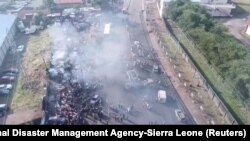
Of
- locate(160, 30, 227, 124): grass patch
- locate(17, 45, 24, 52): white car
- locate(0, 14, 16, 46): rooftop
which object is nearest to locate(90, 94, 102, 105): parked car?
locate(160, 30, 227, 124): grass patch

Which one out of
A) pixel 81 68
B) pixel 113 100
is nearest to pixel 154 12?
pixel 81 68

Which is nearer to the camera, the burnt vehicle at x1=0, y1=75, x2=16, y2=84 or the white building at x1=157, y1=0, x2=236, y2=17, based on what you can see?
the burnt vehicle at x1=0, y1=75, x2=16, y2=84

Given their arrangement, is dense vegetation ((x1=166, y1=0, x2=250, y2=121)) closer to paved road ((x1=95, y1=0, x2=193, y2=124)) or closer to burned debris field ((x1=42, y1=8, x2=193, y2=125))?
burned debris field ((x1=42, y1=8, x2=193, y2=125))

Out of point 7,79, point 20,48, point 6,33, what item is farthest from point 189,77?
point 6,33

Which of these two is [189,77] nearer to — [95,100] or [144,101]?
[144,101]

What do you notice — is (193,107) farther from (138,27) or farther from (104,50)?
(138,27)

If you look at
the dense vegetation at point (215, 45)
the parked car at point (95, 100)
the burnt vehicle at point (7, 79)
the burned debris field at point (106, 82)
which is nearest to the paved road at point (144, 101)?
the burned debris field at point (106, 82)
